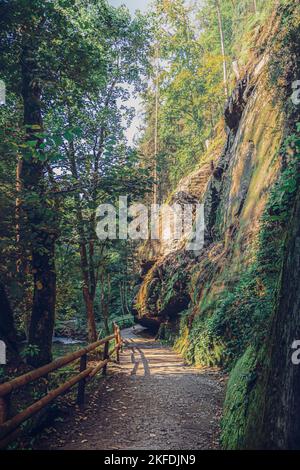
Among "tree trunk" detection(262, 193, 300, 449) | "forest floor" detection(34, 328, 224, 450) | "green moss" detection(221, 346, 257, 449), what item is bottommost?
"forest floor" detection(34, 328, 224, 450)

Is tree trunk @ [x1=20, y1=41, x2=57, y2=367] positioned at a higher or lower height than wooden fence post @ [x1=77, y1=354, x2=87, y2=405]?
higher

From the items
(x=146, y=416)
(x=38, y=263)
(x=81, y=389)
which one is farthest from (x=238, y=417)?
(x=38, y=263)

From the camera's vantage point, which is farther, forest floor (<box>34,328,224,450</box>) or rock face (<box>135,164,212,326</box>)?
rock face (<box>135,164,212,326</box>)

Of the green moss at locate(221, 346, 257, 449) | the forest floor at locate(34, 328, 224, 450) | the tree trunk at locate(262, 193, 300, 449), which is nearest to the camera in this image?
the tree trunk at locate(262, 193, 300, 449)

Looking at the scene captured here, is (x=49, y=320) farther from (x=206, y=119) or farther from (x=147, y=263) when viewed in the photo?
(x=206, y=119)

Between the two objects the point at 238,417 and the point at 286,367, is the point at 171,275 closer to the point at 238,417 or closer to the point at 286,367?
the point at 238,417

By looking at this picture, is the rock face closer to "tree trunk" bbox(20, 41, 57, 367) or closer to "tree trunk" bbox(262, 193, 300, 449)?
"tree trunk" bbox(20, 41, 57, 367)

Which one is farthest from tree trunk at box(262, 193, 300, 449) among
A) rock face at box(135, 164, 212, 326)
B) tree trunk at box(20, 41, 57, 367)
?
rock face at box(135, 164, 212, 326)

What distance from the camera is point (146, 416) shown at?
5367 mm

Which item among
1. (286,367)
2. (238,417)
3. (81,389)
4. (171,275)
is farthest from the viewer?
(171,275)

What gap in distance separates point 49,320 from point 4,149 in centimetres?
337

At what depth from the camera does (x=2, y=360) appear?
5566 mm

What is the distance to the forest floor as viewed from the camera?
432 centimetres

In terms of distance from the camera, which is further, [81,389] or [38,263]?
[38,263]
